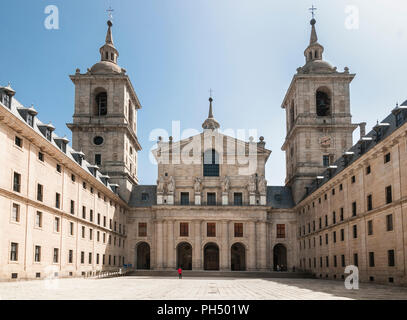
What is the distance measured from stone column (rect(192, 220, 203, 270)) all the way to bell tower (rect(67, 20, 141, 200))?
1115 cm

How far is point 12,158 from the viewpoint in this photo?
102 ft

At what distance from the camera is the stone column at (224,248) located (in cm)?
6228

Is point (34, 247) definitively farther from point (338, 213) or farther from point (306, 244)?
point (306, 244)

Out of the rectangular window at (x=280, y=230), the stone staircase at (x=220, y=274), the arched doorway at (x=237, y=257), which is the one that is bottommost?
the stone staircase at (x=220, y=274)

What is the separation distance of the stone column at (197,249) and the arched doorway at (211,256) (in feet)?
11.2

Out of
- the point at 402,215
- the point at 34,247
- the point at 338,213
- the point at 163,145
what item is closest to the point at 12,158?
the point at 34,247

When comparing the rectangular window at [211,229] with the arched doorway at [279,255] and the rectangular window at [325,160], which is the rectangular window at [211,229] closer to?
the arched doorway at [279,255]

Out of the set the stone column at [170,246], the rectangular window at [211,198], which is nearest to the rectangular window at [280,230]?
the rectangular window at [211,198]

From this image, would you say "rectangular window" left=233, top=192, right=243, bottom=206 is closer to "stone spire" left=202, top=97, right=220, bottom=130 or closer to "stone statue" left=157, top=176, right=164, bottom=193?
"stone statue" left=157, top=176, right=164, bottom=193

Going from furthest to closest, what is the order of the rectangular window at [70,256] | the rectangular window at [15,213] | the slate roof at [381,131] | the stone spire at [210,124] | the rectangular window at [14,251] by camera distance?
the stone spire at [210,124]
the rectangular window at [70,256]
the slate roof at [381,131]
the rectangular window at [15,213]
the rectangular window at [14,251]

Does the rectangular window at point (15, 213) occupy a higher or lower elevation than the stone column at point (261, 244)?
higher

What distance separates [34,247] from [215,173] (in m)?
35.0

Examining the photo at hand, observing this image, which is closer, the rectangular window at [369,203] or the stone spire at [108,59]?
the rectangular window at [369,203]

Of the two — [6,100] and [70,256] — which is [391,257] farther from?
[6,100]
